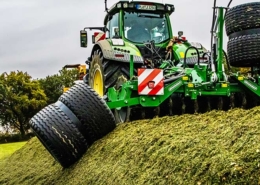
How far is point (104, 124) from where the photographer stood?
544cm

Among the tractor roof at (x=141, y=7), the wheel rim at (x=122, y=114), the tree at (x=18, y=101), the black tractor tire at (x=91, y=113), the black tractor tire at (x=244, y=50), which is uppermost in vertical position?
the tractor roof at (x=141, y=7)

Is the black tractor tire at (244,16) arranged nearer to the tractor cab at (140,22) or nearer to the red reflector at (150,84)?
the red reflector at (150,84)

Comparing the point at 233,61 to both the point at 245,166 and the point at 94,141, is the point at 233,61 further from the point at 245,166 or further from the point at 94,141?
the point at 245,166

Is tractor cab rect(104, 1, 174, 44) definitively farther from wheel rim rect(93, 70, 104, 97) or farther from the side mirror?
wheel rim rect(93, 70, 104, 97)

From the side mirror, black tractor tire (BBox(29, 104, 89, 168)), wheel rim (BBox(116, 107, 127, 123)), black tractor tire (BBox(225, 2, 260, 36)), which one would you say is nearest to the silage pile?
black tractor tire (BBox(29, 104, 89, 168))

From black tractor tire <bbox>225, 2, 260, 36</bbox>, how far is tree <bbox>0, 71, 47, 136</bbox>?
3834 centimetres

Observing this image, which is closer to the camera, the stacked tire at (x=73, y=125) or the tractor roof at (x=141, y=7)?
the stacked tire at (x=73, y=125)

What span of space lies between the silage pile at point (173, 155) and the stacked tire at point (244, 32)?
2209 millimetres

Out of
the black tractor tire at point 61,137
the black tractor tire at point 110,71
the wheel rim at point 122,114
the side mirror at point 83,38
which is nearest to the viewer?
the black tractor tire at point 61,137

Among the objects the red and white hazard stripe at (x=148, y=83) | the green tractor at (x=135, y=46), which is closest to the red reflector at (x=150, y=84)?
the red and white hazard stripe at (x=148, y=83)

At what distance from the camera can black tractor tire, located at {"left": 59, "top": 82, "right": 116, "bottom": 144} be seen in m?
5.37

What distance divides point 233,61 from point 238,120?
3320 mm

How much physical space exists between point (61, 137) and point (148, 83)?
176 centimetres

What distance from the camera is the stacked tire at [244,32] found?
6.66 m
